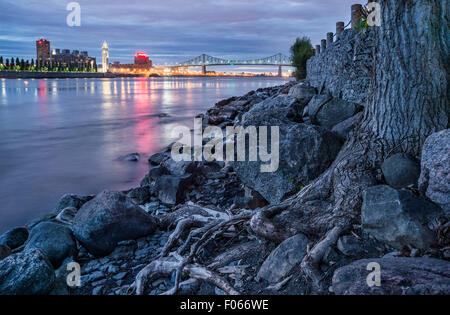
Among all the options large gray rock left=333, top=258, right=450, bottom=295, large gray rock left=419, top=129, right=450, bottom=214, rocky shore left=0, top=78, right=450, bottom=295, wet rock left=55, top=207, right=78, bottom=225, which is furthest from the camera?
wet rock left=55, top=207, right=78, bottom=225

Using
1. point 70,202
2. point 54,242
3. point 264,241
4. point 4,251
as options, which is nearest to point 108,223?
point 54,242

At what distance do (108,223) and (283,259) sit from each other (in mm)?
1991

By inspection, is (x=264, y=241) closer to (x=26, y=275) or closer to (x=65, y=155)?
(x=26, y=275)

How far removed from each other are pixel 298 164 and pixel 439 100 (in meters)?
1.77

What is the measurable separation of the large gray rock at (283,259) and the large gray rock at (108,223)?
1.71 metres

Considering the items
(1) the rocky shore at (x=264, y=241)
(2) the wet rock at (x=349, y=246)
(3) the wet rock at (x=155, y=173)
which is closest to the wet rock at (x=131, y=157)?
(3) the wet rock at (x=155, y=173)

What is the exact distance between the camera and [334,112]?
21.2 ft

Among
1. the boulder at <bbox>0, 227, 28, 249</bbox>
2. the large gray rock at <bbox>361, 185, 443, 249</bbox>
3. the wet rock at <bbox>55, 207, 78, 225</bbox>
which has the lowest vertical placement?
the boulder at <bbox>0, 227, 28, 249</bbox>

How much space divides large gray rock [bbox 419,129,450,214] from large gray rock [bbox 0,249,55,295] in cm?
315

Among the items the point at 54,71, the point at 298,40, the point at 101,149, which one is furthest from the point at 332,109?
the point at 54,71

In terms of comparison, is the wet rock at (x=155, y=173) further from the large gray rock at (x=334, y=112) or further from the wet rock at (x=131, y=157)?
the large gray rock at (x=334, y=112)

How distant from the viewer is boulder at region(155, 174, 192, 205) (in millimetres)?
5543

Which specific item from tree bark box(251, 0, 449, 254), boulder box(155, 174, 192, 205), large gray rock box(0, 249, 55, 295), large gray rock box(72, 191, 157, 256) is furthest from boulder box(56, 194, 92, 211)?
tree bark box(251, 0, 449, 254)
